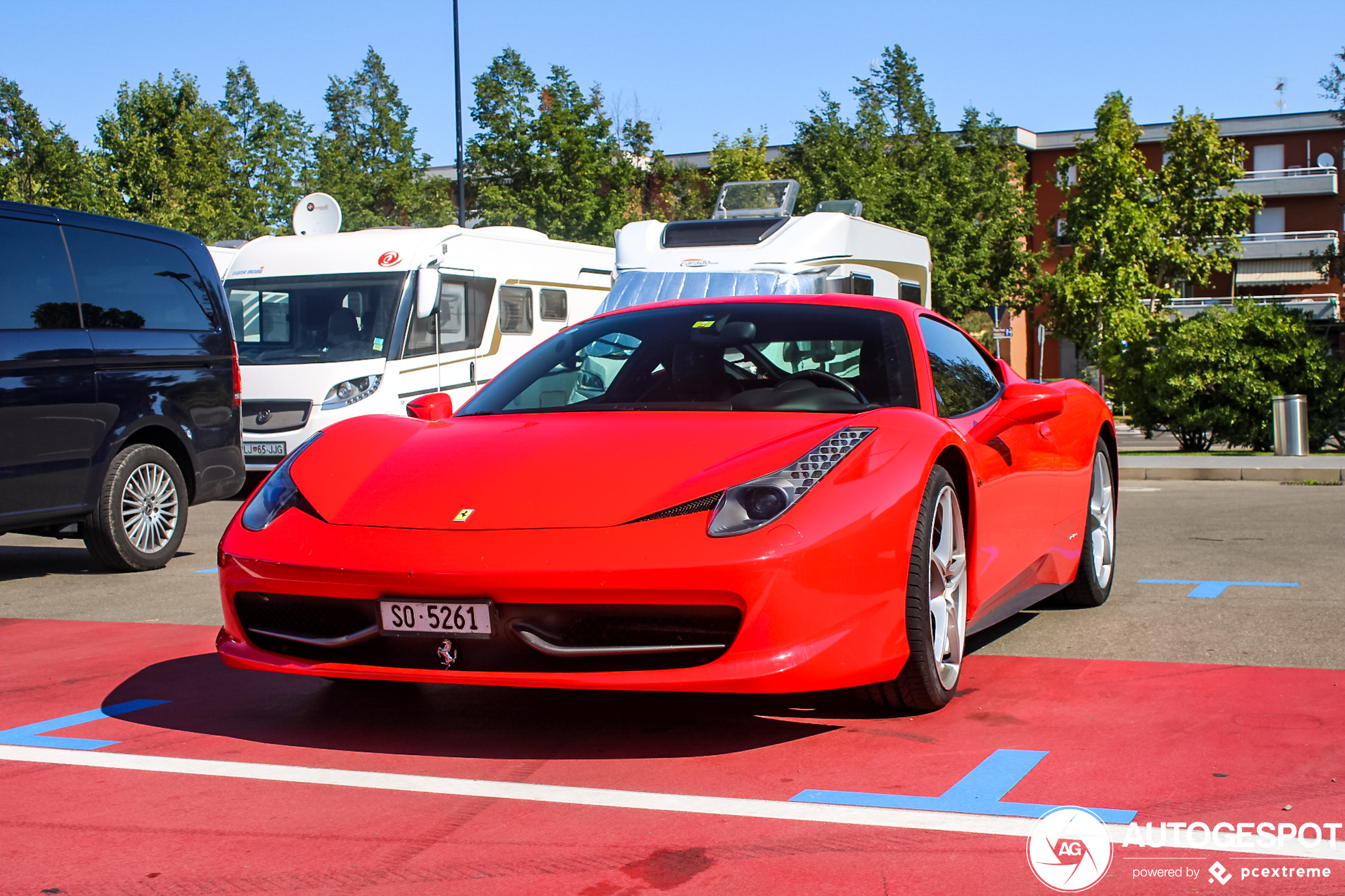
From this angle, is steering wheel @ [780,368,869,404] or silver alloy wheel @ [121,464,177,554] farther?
silver alloy wheel @ [121,464,177,554]

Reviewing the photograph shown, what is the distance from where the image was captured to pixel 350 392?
14.1 m

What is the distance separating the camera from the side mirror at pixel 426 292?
14.4 metres

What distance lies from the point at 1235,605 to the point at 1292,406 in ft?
42.6

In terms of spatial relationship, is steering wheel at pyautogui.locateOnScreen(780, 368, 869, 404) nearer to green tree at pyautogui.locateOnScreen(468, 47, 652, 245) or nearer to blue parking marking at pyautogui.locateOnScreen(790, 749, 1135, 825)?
blue parking marking at pyautogui.locateOnScreen(790, 749, 1135, 825)

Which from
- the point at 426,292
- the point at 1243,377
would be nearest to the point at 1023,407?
the point at 426,292

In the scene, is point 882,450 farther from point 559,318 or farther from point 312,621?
point 559,318

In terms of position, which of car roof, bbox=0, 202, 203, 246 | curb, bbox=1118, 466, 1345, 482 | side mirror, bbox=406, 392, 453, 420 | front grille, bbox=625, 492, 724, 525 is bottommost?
curb, bbox=1118, 466, 1345, 482

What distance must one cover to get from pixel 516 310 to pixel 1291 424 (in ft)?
32.6

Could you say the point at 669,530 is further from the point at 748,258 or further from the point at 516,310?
the point at 516,310

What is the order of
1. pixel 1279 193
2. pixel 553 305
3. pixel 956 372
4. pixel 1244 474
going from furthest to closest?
pixel 1279 193, pixel 553 305, pixel 1244 474, pixel 956 372

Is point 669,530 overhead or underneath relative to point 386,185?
underneath

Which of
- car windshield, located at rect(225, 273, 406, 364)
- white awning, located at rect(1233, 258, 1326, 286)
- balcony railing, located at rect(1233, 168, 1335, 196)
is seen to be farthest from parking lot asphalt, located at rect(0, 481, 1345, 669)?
white awning, located at rect(1233, 258, 1326, 286)

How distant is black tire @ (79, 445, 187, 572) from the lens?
27.2 feet

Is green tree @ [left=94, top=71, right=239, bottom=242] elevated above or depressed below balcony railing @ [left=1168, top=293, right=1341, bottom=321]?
above
